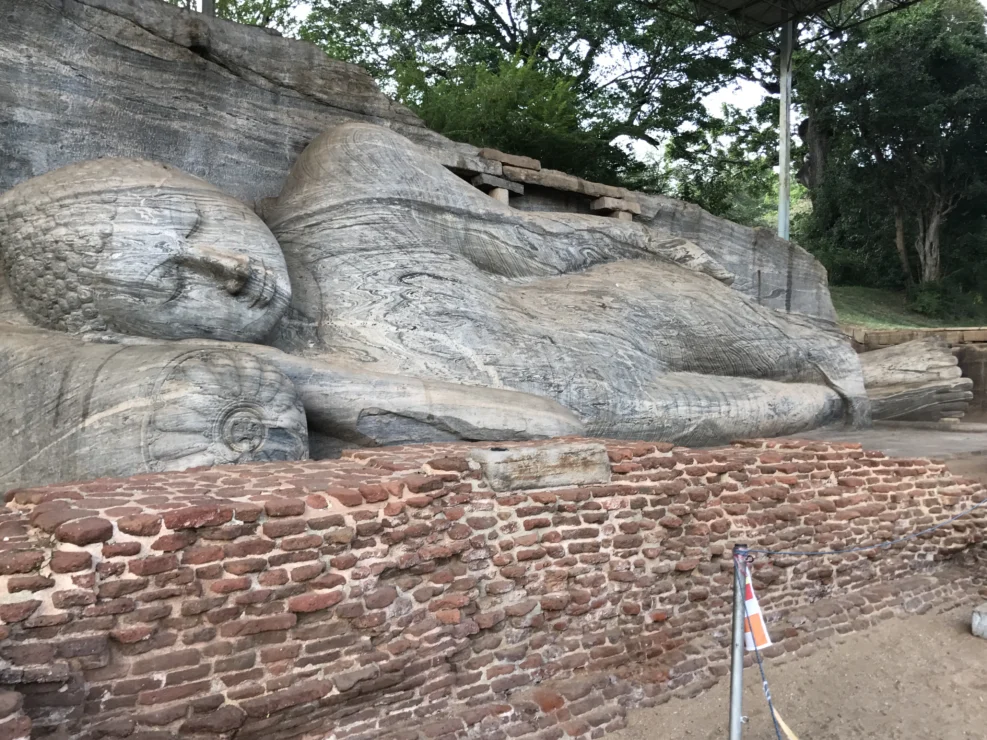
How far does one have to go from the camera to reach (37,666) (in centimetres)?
206

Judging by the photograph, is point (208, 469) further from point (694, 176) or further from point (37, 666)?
point (694, 176)

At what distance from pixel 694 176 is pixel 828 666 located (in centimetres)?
1755

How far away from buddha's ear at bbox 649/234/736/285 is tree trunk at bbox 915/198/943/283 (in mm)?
13667

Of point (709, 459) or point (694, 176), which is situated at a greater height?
point (694, 176)

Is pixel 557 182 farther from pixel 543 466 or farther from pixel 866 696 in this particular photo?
pixel 866 696

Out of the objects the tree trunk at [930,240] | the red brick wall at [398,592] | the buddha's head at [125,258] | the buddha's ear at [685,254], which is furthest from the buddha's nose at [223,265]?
the tree trunk at [930,240]

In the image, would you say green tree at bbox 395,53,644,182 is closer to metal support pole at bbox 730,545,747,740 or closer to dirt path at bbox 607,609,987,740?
dirt path at bbox 607,609,987,740

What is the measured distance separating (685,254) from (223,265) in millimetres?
4131

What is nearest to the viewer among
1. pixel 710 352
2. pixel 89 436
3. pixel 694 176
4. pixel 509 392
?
pixel 89 436

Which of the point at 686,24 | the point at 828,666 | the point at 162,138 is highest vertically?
the point at 686,24

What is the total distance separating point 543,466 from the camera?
10.8ft

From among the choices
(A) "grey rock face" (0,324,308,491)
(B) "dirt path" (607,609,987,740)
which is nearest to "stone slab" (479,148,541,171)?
(A) "grey rock face" (0,324,308,491)

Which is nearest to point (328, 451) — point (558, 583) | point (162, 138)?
point (558, 583)

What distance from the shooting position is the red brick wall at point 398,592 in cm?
220
